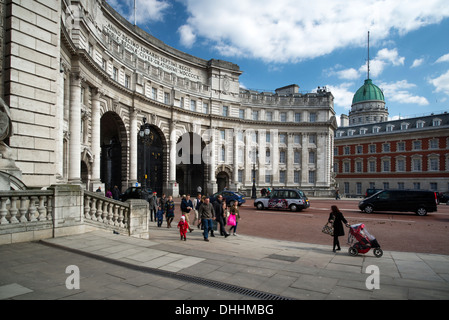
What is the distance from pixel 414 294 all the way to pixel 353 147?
197 ft

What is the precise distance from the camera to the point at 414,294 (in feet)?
16.4

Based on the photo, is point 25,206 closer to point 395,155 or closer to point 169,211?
point 169,211

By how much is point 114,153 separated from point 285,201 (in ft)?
59.6

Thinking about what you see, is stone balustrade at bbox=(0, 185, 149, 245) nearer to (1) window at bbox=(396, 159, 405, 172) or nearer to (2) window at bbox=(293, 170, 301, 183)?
(2) window at bbox=(293, 170, 301, 183)

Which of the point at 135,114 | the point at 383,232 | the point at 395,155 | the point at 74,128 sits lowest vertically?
the point at 383,232

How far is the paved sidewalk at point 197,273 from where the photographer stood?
4855 mm

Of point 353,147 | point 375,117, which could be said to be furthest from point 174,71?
point 375,117

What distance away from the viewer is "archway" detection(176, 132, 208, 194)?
3925 cm

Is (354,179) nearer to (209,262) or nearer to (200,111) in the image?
(200,111)

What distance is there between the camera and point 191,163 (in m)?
40.4

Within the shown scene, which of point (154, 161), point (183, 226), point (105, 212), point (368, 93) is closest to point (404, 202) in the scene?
point (183, 226)

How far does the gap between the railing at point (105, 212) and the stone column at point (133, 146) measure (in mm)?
18762

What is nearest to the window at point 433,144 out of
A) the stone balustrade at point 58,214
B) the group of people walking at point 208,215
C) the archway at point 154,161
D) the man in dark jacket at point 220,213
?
the archway at point 154,161

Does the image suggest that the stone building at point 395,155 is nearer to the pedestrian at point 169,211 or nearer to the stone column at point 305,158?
the stone column at point 305,158
